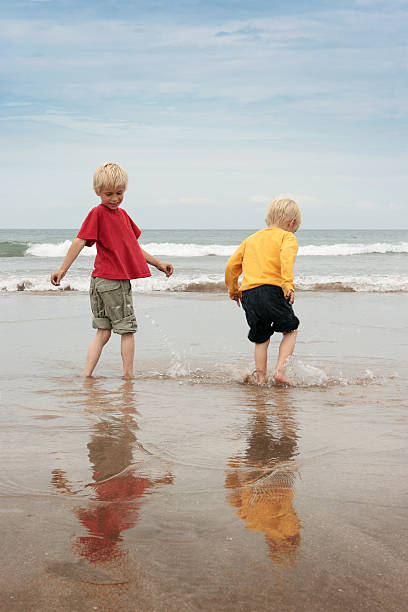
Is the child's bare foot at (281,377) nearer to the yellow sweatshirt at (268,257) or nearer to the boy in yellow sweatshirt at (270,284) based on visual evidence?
the boy in yellow sweatshirt at (270,284)

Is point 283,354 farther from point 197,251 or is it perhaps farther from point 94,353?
point 197,251

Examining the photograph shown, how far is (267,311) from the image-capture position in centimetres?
471

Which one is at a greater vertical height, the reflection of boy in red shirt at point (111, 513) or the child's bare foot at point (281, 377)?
the reflection of boy in red shirt at point (111, 513)

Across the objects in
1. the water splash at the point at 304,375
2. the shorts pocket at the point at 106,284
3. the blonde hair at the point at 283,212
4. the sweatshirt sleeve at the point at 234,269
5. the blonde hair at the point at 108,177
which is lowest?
the water splash at the point at 304,375

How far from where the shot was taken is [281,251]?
4.56 m

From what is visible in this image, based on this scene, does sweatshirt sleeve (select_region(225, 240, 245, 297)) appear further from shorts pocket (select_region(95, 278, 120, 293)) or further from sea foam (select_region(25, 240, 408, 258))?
sea foam (select_region(25, 240, 408, 258))

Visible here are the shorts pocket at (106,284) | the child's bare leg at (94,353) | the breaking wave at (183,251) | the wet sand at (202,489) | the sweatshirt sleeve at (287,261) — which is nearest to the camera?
the wet sand at (202,489)

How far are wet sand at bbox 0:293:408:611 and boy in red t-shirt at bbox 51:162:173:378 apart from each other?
401 mm

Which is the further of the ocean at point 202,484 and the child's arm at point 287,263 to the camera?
the child's arm at point 287,263

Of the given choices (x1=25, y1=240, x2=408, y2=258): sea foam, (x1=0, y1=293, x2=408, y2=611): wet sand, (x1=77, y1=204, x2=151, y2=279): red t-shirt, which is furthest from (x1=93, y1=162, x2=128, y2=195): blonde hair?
(x1=25, y1=240, x2=408, y2=258): sea foam

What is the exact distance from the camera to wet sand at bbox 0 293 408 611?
1.61 m

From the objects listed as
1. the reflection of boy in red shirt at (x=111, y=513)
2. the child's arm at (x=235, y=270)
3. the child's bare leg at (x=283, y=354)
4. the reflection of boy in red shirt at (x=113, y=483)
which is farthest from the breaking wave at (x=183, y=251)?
the reflection of boy in red shirt at (x=111, y=513)

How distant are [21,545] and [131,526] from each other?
0.34 m

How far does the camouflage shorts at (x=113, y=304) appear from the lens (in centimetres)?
472
